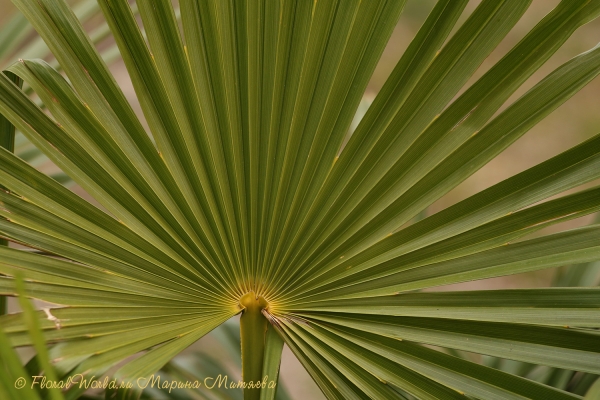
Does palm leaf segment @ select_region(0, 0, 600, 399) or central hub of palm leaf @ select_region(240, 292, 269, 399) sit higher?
palm leaf segment @ select_region(0, 0, 600, 399)

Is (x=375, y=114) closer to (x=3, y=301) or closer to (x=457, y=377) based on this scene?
(x=457, y=377)

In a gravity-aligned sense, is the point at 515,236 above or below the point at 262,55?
below

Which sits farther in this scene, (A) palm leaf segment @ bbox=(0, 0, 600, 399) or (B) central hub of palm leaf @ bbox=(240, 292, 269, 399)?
(B) central hub of palm leaf @ bbox=(240, 292, 269, 399)

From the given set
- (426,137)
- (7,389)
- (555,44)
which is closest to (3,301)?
(7,389)

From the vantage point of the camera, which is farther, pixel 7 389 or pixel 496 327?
pixel 496 327

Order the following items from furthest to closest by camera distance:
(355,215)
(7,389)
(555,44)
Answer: (355,215), (555,44), (7,389)

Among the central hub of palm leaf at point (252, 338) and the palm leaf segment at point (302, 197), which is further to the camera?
the central hub of palm leaf at point (252, 338)

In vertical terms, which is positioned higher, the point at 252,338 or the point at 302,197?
the point at 302,197

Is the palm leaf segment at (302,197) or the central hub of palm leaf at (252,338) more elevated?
the palm leaf segment at (302,197)
